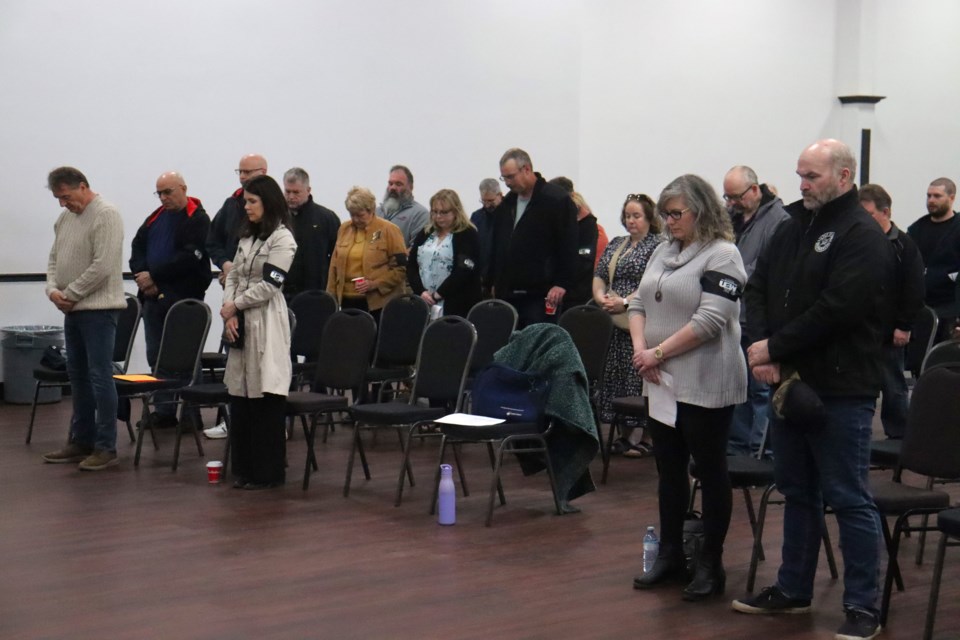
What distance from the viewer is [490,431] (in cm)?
509

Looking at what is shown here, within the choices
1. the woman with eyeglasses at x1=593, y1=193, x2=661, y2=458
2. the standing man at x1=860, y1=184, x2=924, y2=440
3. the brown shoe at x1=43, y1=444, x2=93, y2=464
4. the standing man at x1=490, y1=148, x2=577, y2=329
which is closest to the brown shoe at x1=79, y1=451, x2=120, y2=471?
the brown shoe at x1=43, y1=444, x2=93, y2=464

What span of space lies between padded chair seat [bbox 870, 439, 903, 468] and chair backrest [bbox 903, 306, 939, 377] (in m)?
2.27

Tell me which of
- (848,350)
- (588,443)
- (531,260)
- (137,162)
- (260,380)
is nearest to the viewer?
(848,350)

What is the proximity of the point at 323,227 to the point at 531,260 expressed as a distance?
5.03 ft

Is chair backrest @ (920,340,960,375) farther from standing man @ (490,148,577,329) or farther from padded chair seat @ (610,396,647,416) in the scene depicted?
standing man @ (490,148,577,329)

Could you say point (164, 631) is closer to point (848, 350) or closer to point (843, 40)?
point (848, 350)

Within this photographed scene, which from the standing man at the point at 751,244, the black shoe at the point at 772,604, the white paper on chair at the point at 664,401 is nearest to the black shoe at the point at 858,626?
the black shoe at the point at 772,604

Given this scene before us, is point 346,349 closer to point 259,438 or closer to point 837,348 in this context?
point 259,438

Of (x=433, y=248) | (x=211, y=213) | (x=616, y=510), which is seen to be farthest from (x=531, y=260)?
(x=211, y=213)

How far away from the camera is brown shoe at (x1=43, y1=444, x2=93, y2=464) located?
20.8 ft

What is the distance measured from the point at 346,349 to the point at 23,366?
3.39m

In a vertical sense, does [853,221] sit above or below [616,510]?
above

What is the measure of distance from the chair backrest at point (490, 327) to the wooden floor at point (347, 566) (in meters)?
0.67

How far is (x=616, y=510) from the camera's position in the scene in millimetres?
5273
